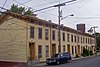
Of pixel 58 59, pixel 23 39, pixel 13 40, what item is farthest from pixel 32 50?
pixel 58 59

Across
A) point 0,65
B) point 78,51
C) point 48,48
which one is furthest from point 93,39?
point 0,65

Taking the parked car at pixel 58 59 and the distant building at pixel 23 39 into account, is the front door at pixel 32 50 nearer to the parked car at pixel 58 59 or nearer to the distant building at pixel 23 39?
the distant building at pixel 23 39

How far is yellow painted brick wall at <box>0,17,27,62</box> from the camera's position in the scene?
38719 millimetres

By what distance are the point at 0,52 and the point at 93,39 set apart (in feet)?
168

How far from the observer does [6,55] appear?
40469 mm

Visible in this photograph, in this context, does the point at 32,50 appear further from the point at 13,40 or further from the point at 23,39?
the point at 13,40

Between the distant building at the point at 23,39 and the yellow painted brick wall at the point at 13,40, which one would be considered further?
the yellow painted brick wall at the point at 13,40

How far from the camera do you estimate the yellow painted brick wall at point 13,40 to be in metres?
38.7

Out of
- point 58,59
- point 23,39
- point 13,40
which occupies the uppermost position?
point 23,39

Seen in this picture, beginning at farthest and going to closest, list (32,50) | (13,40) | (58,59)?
(32,50), (13,40), (58,59)

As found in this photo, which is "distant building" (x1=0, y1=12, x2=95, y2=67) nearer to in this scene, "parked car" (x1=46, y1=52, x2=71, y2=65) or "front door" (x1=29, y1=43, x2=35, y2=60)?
"front door" (x1=29, y1=43, x2=35, y2=60)

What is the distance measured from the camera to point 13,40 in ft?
130

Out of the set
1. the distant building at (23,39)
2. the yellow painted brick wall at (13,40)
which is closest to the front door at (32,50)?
the distant building at (23,39)

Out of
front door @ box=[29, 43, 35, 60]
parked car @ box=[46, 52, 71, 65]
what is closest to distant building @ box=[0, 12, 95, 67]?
front door @ box=[29, 43, 35, 60]
